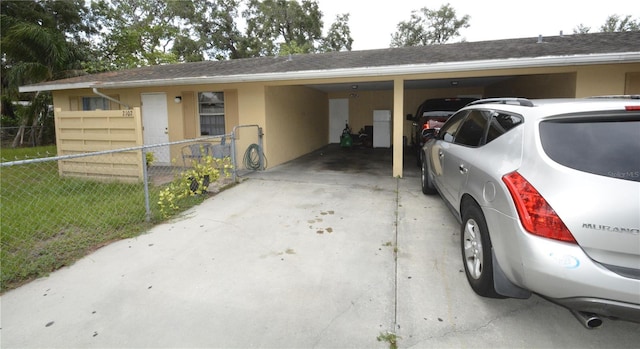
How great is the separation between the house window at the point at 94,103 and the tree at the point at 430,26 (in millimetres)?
26983

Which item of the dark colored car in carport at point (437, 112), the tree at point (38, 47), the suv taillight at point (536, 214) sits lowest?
the suv taillight at point (536, 214)

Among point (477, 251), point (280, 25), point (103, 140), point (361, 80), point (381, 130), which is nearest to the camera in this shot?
point (477, 251)

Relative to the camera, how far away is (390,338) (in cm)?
229

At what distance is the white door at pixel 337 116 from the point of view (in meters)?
15.7

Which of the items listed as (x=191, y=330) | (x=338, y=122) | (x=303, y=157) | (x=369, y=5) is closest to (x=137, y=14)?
(x=369, y=5)

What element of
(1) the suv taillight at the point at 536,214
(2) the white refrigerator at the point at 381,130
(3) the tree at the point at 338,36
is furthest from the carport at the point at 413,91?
(3) the tree at the point at 338,36

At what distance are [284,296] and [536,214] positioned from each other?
1.95 meters

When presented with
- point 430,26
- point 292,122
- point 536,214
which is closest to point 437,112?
point 292,122

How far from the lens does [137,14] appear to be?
2722 centimetres

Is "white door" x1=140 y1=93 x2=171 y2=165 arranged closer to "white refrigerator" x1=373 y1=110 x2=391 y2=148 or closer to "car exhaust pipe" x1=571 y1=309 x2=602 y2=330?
"white refrigerator" x1=373 y1=110 x2=391 y2=148

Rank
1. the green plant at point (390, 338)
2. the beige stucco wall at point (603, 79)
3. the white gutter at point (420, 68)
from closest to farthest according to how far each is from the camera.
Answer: the green plant at point (390, 338) < the white gutter at point (420, 68) < the beige stucco wall at point (603, 79)

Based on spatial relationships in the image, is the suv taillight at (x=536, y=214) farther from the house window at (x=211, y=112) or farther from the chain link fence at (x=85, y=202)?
the house window at (x=211, y=112)

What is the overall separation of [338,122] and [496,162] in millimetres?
13524

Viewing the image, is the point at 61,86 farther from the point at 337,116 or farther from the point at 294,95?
the point at 337,116
